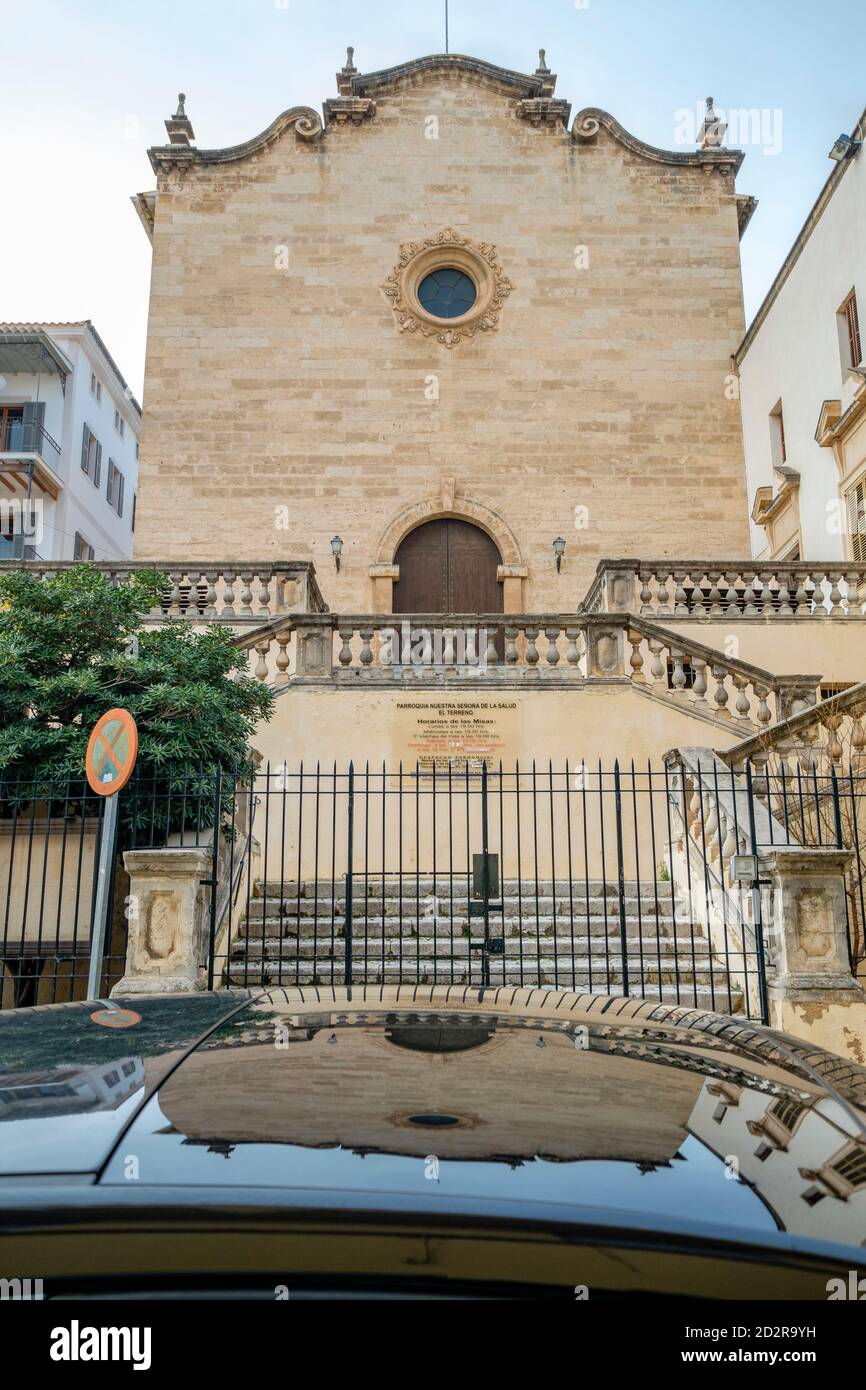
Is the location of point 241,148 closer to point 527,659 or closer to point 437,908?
point 527,659

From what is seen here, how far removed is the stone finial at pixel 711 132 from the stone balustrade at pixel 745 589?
1128 centimetres

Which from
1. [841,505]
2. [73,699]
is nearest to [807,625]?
[841,505]

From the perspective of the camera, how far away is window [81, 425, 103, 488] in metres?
36.8

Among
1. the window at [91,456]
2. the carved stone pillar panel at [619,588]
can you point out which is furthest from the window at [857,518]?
the window at [91,456]

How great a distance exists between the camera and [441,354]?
21891 millimetres

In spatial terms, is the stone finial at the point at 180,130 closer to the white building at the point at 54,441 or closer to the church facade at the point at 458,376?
the church facade at the point at 458,376

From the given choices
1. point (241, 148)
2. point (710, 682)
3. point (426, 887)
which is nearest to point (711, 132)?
point (241, 148)

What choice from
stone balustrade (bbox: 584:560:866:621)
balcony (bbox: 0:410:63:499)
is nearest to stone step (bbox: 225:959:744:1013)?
stone balustrade (bbox: 584:560:866:621)

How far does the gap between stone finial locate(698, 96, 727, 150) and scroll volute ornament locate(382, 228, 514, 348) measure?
513cm

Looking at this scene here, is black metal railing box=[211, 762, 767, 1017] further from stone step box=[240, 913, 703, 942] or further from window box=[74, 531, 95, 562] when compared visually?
window box=[74, 531, 95, 562]
